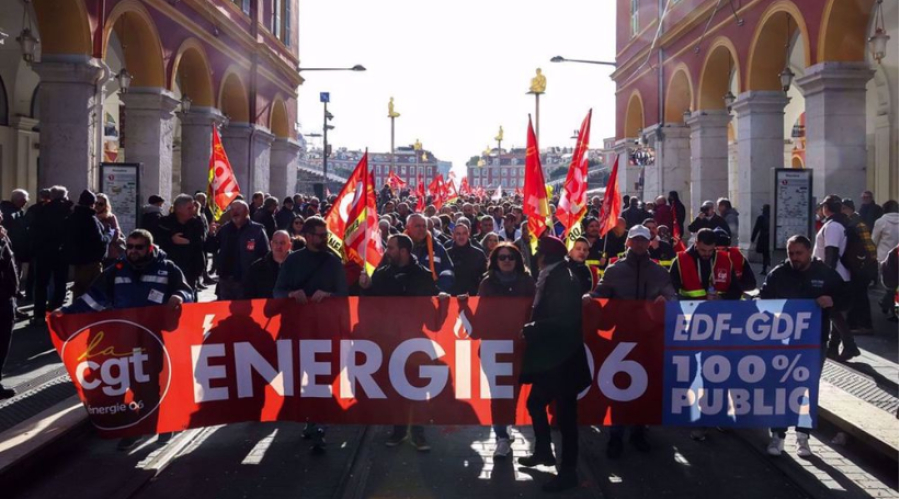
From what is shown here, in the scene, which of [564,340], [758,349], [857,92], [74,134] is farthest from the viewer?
[857,92]

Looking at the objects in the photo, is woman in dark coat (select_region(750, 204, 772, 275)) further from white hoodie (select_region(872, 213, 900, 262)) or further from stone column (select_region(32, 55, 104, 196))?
stone column (select_region(32, 55, 104, 196))

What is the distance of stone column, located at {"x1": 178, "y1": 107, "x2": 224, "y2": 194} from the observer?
71.7ft

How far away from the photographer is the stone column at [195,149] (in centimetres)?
2184

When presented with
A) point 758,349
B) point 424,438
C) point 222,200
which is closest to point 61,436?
point 424,438

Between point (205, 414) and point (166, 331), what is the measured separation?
0.68 m

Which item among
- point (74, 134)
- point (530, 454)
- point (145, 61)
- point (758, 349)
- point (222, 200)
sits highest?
point (145, 61)

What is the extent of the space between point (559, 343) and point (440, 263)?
3470mm

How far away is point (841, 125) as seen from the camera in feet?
51.7

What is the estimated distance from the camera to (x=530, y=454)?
20.9 ft

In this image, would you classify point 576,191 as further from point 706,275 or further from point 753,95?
point 753,95

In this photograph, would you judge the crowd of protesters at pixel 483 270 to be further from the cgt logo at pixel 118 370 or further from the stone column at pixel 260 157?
the stone column at pixel 260 157

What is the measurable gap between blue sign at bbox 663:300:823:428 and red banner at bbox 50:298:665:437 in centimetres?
16

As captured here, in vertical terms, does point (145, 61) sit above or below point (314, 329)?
above

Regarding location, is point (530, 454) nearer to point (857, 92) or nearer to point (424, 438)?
point (424, 438)
